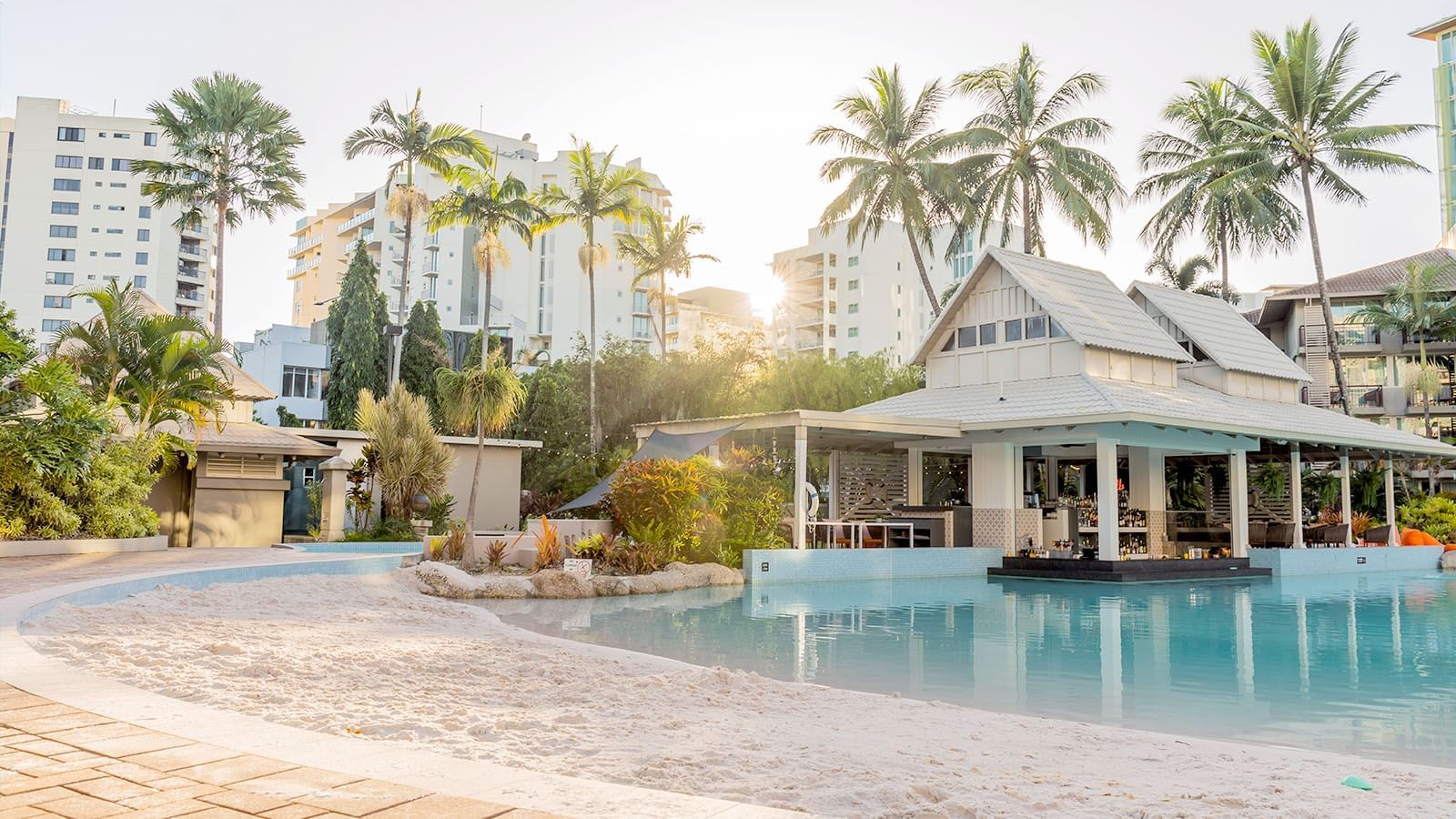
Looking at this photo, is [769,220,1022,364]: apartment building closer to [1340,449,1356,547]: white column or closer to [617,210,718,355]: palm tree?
[617,210,718,355]: palm tree

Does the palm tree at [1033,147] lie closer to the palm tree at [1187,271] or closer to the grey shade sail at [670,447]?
the palm tree at [1187,271]

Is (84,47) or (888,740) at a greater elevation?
(84,47)

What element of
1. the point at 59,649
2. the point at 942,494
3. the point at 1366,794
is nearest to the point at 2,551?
the point at 59,649

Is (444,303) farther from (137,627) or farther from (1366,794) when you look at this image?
(1366,794)

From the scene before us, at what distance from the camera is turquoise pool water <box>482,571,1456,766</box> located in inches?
247

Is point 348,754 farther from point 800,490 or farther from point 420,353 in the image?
point 420,353

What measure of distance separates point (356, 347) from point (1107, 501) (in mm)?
26881

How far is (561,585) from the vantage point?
13008mm

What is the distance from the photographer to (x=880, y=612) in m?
12.2

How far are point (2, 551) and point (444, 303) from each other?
4604 cm

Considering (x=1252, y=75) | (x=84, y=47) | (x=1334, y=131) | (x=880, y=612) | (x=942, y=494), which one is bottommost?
(x=880, y=612)

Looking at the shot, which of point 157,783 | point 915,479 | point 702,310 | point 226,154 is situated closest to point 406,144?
point 226,154

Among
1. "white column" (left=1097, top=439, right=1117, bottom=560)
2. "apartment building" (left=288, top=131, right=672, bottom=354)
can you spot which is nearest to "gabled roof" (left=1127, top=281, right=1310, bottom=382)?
"white column" (left=1097, top=439, right=1117, bottom=560)

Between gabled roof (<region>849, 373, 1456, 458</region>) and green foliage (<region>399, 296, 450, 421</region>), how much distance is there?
19276 millimetres
